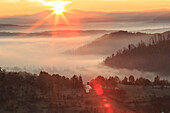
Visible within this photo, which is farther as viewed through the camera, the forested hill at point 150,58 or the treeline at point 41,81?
the forested hill at point 150,58

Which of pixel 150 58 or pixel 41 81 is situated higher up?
pixel 150 58

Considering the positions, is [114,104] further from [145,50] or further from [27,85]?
[145,50]

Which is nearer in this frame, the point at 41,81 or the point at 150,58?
the point at 41,81

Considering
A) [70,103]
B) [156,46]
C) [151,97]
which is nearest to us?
[70,103]

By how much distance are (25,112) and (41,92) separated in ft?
14.0

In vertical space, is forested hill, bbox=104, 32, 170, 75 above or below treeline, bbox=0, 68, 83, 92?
above

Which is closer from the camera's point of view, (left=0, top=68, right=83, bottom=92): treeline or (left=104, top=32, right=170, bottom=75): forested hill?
(left=0, top=68, right=83, bottom=92): treeline

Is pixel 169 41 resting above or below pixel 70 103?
above

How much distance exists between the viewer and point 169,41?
131125mm

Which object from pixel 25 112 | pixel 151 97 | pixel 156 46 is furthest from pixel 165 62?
pixel 25 112

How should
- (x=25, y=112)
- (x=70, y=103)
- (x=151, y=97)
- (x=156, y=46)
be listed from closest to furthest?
(x=25, y=112) < (x=70, y=103) < (x=151, y=97) < (x=156, y=46)

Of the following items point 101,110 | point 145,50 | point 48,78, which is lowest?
point 101,110

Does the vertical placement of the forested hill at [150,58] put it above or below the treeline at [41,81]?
above

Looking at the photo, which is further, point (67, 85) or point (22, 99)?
point (67, 85)
